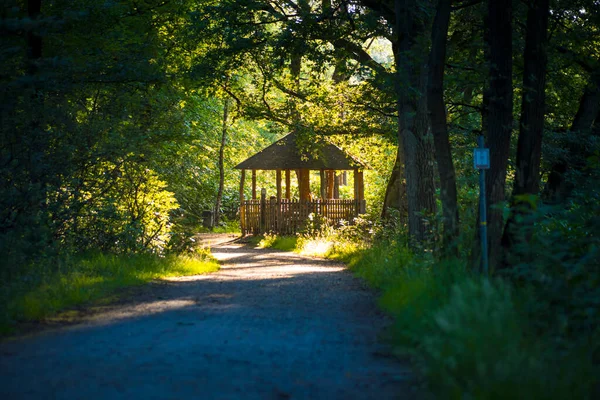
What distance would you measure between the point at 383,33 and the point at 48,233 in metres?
11.6

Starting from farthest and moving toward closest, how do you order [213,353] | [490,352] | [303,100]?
[303,100], [213,353], [490,352]

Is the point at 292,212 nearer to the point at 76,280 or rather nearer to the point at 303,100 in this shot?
the point at 303,100

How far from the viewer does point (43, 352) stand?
7242mm

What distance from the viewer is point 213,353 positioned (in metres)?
7.32

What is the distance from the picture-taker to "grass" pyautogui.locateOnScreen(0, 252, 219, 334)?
9.26 meters

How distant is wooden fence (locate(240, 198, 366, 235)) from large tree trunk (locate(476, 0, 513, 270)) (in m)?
19.5

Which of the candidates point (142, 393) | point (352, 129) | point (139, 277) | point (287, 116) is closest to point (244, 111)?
point (287, 116)

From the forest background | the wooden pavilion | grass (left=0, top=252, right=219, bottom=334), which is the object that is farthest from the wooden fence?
grass (left=0, top=252, right=219, bottom=334)

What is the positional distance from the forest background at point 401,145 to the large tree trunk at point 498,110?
1.0 inches

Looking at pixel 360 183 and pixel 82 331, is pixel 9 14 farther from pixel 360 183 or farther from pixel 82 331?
pixel 360 183

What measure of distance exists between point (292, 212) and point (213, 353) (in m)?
25.5

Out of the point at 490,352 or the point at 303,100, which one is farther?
the point at 303,100

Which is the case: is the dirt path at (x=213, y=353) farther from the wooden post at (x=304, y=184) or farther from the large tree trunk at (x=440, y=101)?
the wooden post at (x=304, y=184)

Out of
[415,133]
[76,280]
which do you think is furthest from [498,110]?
[76,280]
